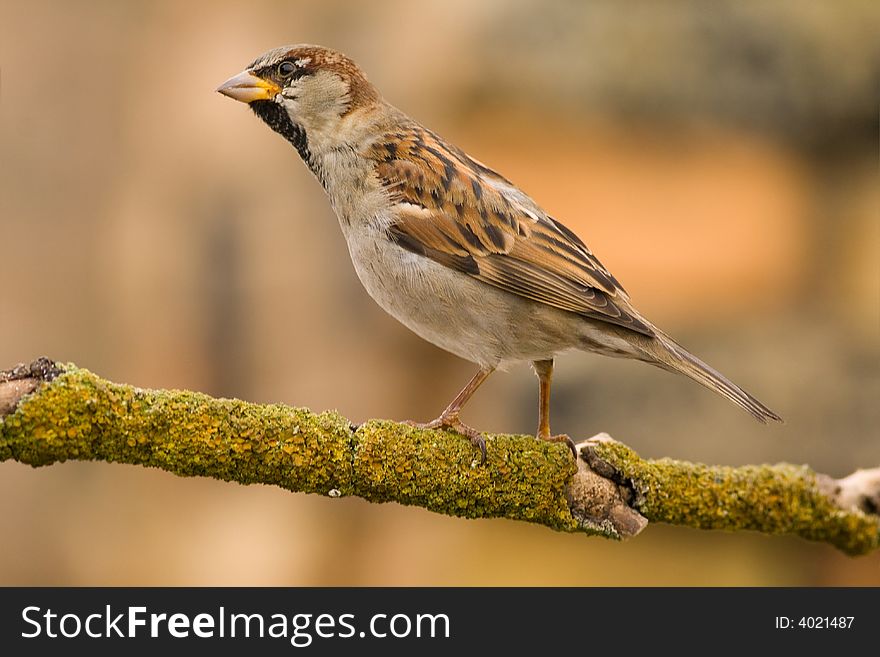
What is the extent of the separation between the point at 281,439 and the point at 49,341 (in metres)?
8.06

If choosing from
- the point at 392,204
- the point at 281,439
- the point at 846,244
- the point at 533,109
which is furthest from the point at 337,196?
the point at 846,244

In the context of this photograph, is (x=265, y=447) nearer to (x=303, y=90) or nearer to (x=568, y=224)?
(x=303, y=90)

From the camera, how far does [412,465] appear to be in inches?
122

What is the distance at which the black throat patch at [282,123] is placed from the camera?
13.0 feet

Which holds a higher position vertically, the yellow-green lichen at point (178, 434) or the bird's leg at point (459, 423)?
the bird's leg at point (459, 423)

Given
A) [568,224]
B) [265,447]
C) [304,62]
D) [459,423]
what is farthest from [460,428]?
[568,224]

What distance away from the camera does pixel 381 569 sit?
29.5 feet

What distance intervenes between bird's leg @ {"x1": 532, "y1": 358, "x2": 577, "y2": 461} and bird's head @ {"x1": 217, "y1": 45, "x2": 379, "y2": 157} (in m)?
1.14

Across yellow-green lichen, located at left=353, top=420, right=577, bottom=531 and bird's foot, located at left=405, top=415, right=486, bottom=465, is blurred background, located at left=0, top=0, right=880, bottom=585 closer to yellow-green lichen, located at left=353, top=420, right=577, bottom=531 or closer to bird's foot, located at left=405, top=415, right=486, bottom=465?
bird's foot, located at left=405, top=415, right=486, bottom=465

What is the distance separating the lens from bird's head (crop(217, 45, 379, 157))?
3.91 meters

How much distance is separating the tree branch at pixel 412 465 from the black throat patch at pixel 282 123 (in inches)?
52.6

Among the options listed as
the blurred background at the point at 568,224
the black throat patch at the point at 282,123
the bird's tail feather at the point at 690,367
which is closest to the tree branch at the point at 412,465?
the bird's tail feather at the point at 690,367

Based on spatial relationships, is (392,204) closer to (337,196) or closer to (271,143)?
(337,196)

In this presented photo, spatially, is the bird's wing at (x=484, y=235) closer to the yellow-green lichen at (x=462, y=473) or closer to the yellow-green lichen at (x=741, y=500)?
the yellow-green lichen at (x=741, y=500)
